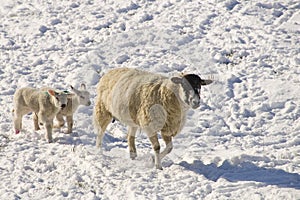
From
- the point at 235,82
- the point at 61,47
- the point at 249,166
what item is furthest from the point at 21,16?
the point at 249,166

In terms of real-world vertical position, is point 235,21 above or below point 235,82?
above

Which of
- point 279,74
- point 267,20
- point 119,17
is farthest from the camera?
point 119,17

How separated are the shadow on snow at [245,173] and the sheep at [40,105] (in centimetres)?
258

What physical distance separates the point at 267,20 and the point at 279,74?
243 cm

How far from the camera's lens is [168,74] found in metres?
11.3

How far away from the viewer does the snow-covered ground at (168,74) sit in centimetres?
755

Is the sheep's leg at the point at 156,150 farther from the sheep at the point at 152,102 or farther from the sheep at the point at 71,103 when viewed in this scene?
the sheep at the point at 71,103

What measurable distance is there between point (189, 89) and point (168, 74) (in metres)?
3.75

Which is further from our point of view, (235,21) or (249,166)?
(235,21)

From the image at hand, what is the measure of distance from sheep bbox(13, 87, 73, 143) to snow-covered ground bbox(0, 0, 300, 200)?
259mm

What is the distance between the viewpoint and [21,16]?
14.9 meters

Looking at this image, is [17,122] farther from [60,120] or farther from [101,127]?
[101,127]

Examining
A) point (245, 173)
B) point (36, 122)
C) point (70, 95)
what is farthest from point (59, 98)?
point (245, 173)

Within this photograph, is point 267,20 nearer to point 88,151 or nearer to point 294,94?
point 294,94
